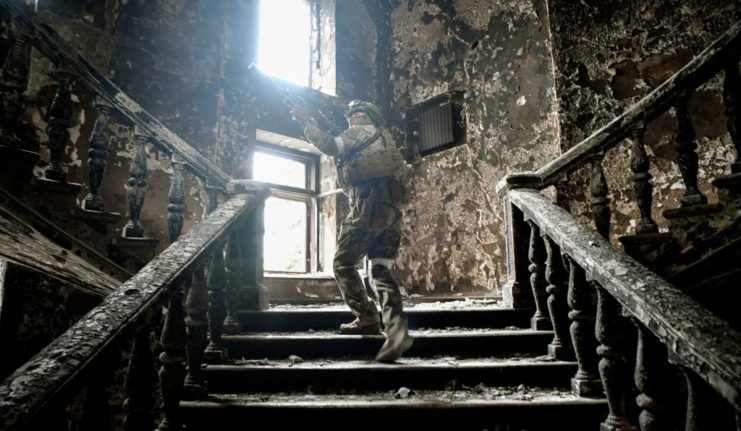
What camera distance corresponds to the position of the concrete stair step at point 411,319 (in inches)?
125

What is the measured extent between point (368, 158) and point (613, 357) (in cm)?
190

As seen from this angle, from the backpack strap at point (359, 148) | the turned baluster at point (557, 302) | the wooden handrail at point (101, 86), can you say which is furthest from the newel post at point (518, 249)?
the wooden handrail at point (101, 86)

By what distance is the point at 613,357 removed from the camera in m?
1.92

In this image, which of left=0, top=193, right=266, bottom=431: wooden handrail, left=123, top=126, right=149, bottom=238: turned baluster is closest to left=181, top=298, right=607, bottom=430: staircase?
left=0, top=193, right=266, bottom=431: wooden handrail

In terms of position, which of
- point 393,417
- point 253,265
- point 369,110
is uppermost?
point 369,110

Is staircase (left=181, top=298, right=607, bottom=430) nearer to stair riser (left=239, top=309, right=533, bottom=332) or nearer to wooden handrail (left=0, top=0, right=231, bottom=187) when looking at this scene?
stair riser (left=239, top=309, right=533, bottom=332)

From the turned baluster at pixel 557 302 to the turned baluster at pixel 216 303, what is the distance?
6.06 ft

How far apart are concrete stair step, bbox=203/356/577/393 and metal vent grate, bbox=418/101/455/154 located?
4221 millimetres

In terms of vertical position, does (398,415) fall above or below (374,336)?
below

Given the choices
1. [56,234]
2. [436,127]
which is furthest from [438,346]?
[436,127]

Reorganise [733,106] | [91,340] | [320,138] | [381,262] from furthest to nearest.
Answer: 1. [320,138]
2. [381,262]
3. [733,106]
4. [91,340]

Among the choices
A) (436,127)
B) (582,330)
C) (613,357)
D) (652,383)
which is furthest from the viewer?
(436,127)

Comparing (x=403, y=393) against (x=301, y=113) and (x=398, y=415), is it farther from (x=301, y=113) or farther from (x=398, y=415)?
(x=301, y=113)

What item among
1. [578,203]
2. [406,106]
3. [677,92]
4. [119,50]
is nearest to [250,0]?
[119,50]
